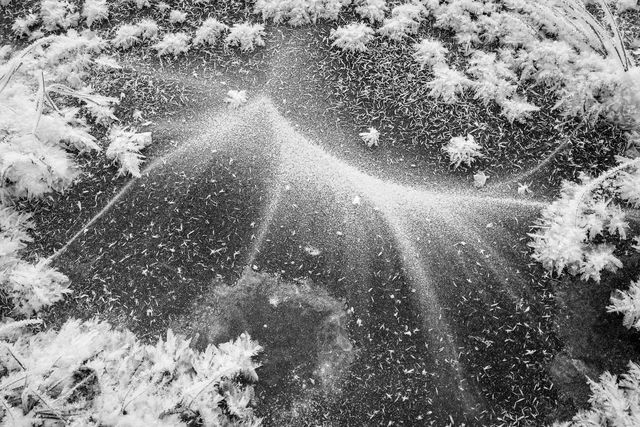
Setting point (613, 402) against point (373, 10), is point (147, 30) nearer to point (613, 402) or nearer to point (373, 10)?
point (373, 10)

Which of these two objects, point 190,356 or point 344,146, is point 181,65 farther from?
point 190,356

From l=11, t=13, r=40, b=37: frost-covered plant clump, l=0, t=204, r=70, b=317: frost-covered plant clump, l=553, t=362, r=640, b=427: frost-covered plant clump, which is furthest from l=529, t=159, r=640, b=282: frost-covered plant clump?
l=11, t=13, r=40, b=37: frost-covered plant clump

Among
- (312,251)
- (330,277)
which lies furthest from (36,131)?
(330,277)

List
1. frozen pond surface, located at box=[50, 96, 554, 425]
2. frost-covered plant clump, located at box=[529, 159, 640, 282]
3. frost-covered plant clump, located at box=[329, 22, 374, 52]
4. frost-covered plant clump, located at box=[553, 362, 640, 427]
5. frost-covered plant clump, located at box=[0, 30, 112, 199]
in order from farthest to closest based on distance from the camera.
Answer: frost-covered plant clump, located at box=[329, 22, 374, 52], frost-covered plant clump, located at box=[0, 30, 112, 199], frost-covered plant clump, located at box=[529, 159, 640, 282], frozen pond surface, located at box=[50, 96, 554, 425], frost-covered plant clump, located at box=[553, 362, 640, 427]

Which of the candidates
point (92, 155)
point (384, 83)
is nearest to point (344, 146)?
point (384, 83)

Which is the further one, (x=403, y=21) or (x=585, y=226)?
(x=403, y=21)

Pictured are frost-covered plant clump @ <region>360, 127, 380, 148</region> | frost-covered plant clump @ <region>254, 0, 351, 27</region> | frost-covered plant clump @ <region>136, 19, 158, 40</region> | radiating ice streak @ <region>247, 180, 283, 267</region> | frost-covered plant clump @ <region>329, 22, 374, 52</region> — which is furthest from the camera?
frost-covered plant clump @ <region>254, 0, 351, 27</region>

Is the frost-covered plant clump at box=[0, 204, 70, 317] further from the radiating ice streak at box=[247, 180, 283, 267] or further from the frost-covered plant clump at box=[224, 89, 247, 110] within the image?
the frost-covered plant clump at box=[224, 89, 247, 110]
